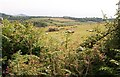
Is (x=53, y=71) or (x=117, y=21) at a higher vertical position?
(x=117, y=21)

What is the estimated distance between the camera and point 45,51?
27.1 ft

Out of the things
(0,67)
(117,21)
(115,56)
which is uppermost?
(117,21)

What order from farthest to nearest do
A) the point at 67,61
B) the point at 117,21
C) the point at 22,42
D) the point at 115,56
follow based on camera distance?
the point at 22,42, the point at 117,21, the point at 67,61, the point at 115,56

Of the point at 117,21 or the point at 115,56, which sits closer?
the point at 115,56

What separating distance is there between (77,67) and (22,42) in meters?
2.29

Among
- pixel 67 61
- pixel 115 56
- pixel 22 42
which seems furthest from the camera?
pixel 22 42

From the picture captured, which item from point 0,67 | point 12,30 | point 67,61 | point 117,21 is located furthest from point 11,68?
point 117,21

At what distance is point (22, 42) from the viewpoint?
8594 millimetres

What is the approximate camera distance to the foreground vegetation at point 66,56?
6.84 m

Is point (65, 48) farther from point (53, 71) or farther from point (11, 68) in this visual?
point (11, 68)

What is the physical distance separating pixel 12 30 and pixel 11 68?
88.9 inches

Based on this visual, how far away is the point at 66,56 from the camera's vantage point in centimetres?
732

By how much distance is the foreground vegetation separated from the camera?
6.84 m

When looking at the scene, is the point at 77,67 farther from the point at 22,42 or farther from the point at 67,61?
the point at 22,42
